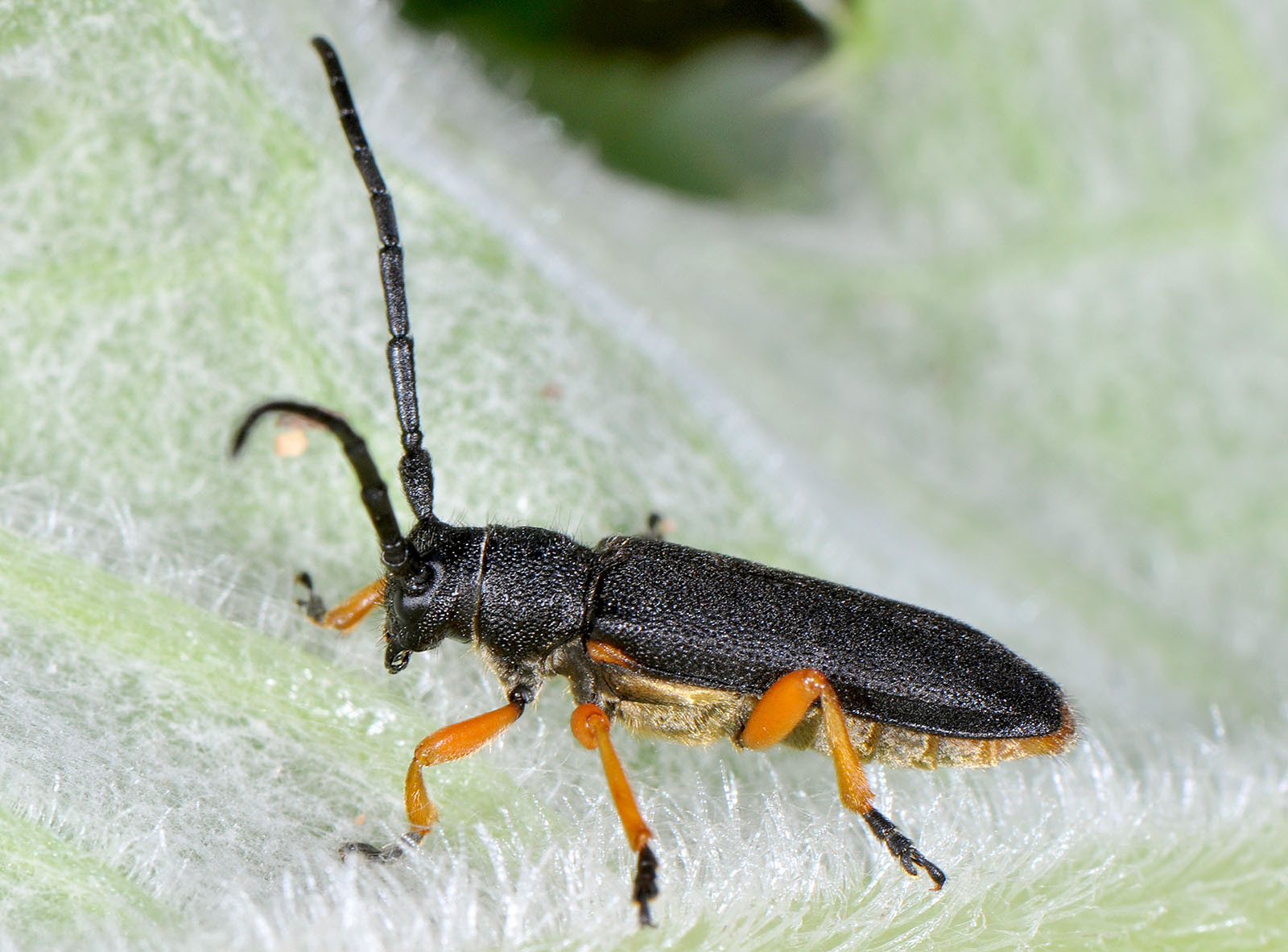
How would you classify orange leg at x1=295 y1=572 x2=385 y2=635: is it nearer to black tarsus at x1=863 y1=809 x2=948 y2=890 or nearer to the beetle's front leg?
the beetle's front leg

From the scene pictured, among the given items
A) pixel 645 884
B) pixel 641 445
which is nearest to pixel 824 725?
pixel 645 884

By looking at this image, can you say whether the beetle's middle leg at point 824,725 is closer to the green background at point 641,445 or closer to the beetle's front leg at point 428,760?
the green background at point 641,445

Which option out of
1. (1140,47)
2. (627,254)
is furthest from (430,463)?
(1140,47)

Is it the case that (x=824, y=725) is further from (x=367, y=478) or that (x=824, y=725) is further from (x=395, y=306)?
(x=395, y=306)

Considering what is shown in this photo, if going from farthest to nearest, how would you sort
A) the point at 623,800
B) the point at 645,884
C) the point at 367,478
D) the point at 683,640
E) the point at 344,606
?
1. the point at 683,640
2. the point at 344,606
3. the point at 367,478
4. the point at 623,800
5. the point at 645,884

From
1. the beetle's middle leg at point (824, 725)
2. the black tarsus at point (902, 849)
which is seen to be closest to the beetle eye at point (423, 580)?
the beetle's middle leg at point (824, 725)

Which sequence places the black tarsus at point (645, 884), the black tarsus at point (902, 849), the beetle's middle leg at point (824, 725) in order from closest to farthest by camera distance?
1. the black tarsus at point (645, 884)
2. the black tarsus at point (902, 849)
3. the beetle's middle leg at point (824, 725)

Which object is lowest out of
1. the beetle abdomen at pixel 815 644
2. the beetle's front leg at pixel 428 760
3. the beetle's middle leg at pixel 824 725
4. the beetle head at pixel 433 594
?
the beetle's front leg at pixel 428 760
